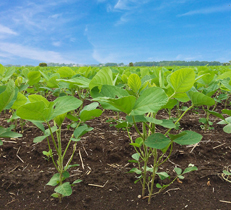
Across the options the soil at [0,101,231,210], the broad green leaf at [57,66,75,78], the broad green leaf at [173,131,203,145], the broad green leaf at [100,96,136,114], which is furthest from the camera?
the broad green leaf at [57,66,75,78]

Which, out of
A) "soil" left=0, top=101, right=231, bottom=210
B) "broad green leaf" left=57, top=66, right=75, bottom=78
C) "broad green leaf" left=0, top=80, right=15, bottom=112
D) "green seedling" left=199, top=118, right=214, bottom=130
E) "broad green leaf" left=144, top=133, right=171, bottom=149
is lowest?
"soil" left=0, top=101, right=231, bottom=210

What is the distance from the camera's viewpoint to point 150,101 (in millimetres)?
797

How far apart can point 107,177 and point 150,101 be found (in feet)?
3.79

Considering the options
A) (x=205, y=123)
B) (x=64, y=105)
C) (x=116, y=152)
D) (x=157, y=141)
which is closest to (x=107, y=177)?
(x=116, y=152)

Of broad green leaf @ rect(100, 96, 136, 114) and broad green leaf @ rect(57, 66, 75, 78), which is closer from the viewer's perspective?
broad green leaf @ rect(100, 96, 136, 114)

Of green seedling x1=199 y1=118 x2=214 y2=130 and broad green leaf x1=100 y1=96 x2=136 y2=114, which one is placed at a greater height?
broad green leaf x1=100 y1=96 x2=136 y2=114

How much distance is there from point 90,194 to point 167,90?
40.2 inches

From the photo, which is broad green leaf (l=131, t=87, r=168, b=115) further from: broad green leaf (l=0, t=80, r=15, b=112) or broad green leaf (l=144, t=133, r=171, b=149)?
broad green leaf (l=0, t=80, r=15, b=112)

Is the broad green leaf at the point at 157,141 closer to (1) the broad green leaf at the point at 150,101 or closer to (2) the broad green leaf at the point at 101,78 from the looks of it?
(1) the broad green leaf at the point at 150,101

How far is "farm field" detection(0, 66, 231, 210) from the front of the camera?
0.90 metres

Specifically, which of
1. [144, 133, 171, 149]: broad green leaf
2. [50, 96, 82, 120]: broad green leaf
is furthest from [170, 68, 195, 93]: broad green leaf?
[50, 96, 82, 120]: broad green leaf

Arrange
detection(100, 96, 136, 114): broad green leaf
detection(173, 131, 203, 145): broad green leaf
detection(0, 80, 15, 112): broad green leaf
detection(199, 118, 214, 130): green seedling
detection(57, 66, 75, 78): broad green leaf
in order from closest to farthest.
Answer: detection(100, 96, 136, 114): broad green leaf
detection(0, 80, 15, 112): broad green leaf
detection(173, 131, 203, 145): broad green leaf
detection(57, 66, 75, 78): broad green leaf
detection(199, 118, 214, 130): green seedling

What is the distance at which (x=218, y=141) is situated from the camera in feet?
8.15

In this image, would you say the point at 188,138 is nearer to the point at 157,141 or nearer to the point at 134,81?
the point at 157,141
